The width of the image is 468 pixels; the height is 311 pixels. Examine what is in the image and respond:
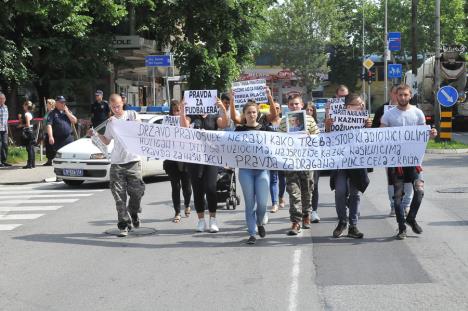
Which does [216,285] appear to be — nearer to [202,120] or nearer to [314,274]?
[314,274]

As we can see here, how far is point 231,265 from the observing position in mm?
7566

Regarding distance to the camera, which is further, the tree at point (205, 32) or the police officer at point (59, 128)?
the tree at point (205, 32)

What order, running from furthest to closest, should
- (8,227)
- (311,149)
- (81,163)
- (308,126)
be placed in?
(81,163)
(8,227)
(308,126)
(311,149)

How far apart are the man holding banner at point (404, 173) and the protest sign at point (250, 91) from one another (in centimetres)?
294

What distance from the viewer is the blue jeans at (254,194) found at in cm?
876

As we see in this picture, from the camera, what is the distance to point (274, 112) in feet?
31.3

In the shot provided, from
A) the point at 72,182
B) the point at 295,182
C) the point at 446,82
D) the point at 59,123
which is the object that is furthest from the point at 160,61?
the point at 295,182

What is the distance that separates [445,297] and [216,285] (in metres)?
2.09

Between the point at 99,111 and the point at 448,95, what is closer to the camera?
the point at 99,111

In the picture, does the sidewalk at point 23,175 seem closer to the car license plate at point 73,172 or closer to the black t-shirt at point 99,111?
the car license plate at point 73,172

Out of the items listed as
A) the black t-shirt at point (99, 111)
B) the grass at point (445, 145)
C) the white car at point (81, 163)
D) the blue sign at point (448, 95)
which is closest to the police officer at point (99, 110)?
the black t-shirt at point (99, 111)

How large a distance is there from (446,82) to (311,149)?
22141 mm

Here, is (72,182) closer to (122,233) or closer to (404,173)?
(122,233)

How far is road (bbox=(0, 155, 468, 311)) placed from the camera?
20.3 ft
